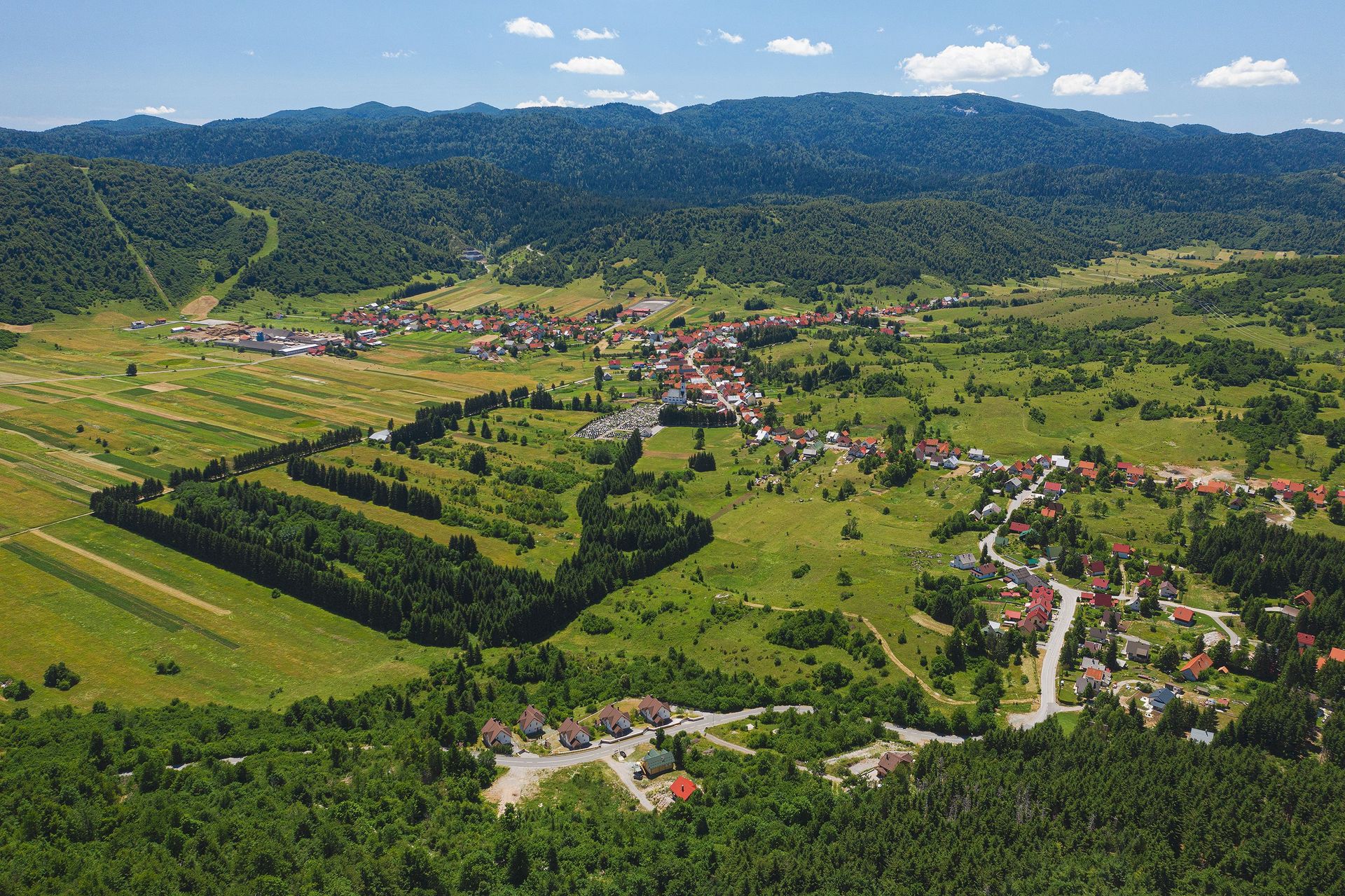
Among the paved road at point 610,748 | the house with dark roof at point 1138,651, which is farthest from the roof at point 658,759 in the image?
the house with dark roof at point 1138,651

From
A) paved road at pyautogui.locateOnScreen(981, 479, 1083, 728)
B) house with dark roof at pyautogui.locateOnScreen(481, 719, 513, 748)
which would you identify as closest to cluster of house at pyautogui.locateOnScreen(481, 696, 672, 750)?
house with dark roof at pyautogui.locateOnScreen(481, 719, 513, 748)

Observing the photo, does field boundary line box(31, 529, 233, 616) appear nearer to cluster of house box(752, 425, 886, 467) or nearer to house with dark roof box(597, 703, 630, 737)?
house with dark roof box(597, 703, 630, 737)

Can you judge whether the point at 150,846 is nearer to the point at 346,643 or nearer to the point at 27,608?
the point at 346,643

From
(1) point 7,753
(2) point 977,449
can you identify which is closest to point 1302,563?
(2) point 977,449

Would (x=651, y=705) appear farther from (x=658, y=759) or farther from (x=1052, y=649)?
(x=1052, y=649)

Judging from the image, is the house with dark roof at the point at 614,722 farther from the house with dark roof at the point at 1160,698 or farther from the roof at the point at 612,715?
the house with dark roof at the point at 1160,698
